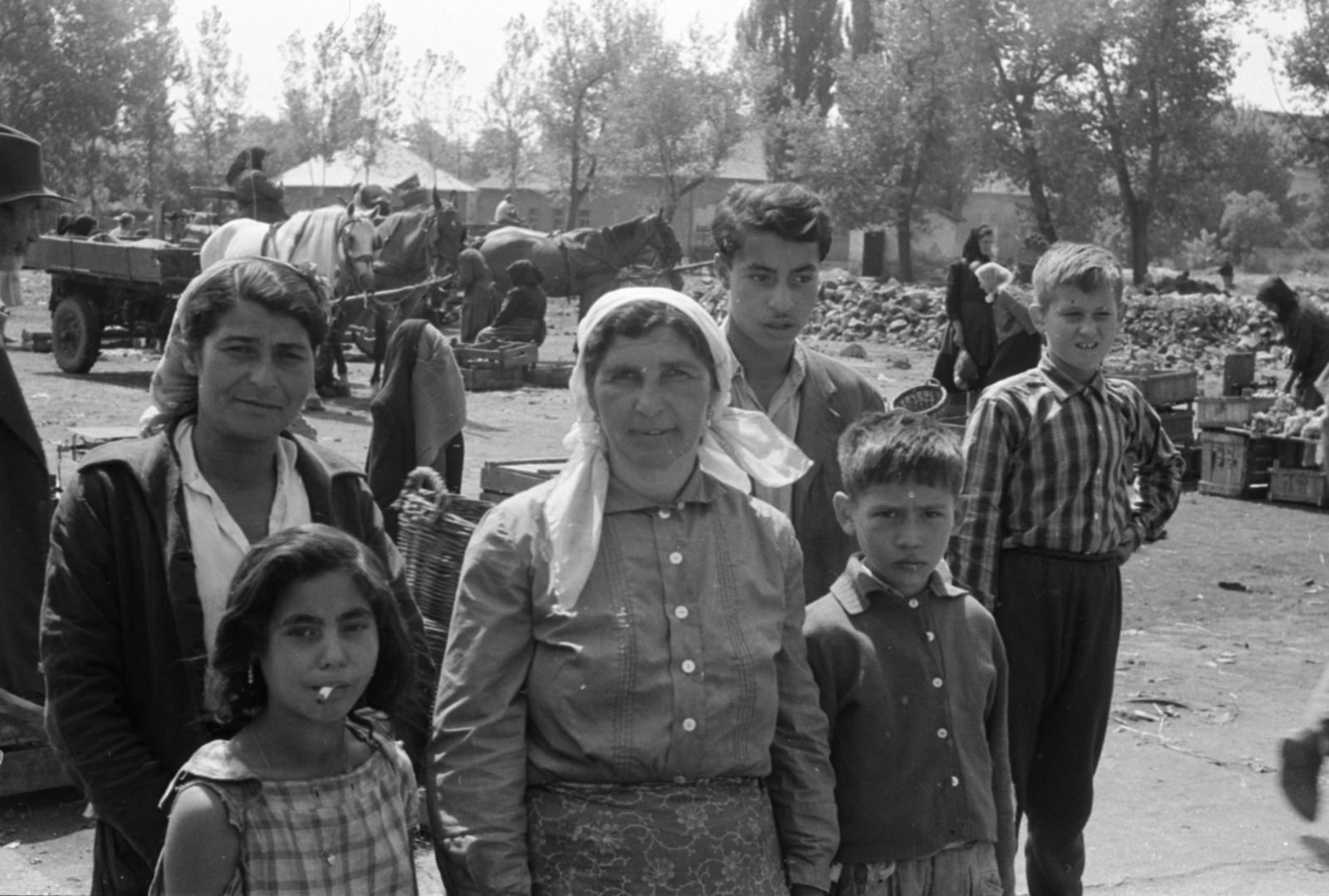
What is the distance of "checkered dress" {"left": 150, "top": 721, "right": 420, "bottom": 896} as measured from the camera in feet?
7.39

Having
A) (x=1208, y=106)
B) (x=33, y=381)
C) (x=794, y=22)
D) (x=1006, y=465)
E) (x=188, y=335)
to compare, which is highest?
(x=794, y=22)

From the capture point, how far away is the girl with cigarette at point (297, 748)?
2.24 meters

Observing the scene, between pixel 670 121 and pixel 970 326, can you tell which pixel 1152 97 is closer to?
pixel 670 121

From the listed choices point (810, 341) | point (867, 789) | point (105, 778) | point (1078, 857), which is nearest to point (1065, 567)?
point (1078, 857)

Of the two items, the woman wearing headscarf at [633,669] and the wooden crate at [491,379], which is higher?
the woman wearing headscarf at [633,669]

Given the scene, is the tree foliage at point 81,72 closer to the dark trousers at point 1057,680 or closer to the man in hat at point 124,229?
the man in hat at point 124,229

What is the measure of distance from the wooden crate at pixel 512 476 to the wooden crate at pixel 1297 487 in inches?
355

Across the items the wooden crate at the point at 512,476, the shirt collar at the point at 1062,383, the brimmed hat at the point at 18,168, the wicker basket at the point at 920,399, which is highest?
the brimmed hat at the point at 18,168

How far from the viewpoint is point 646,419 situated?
257 cm

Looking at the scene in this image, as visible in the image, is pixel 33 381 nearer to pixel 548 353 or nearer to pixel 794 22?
pixel 548 353

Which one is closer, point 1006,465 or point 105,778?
point 105,778

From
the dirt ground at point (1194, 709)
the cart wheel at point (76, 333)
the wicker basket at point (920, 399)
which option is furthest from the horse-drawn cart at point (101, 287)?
the wicker basket at point (920, 399)

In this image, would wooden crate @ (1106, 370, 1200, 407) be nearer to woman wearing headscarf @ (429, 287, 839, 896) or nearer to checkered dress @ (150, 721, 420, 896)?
woman wearing headscarf @ (429, 287, 839, 896)

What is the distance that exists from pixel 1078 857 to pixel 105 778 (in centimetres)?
272
